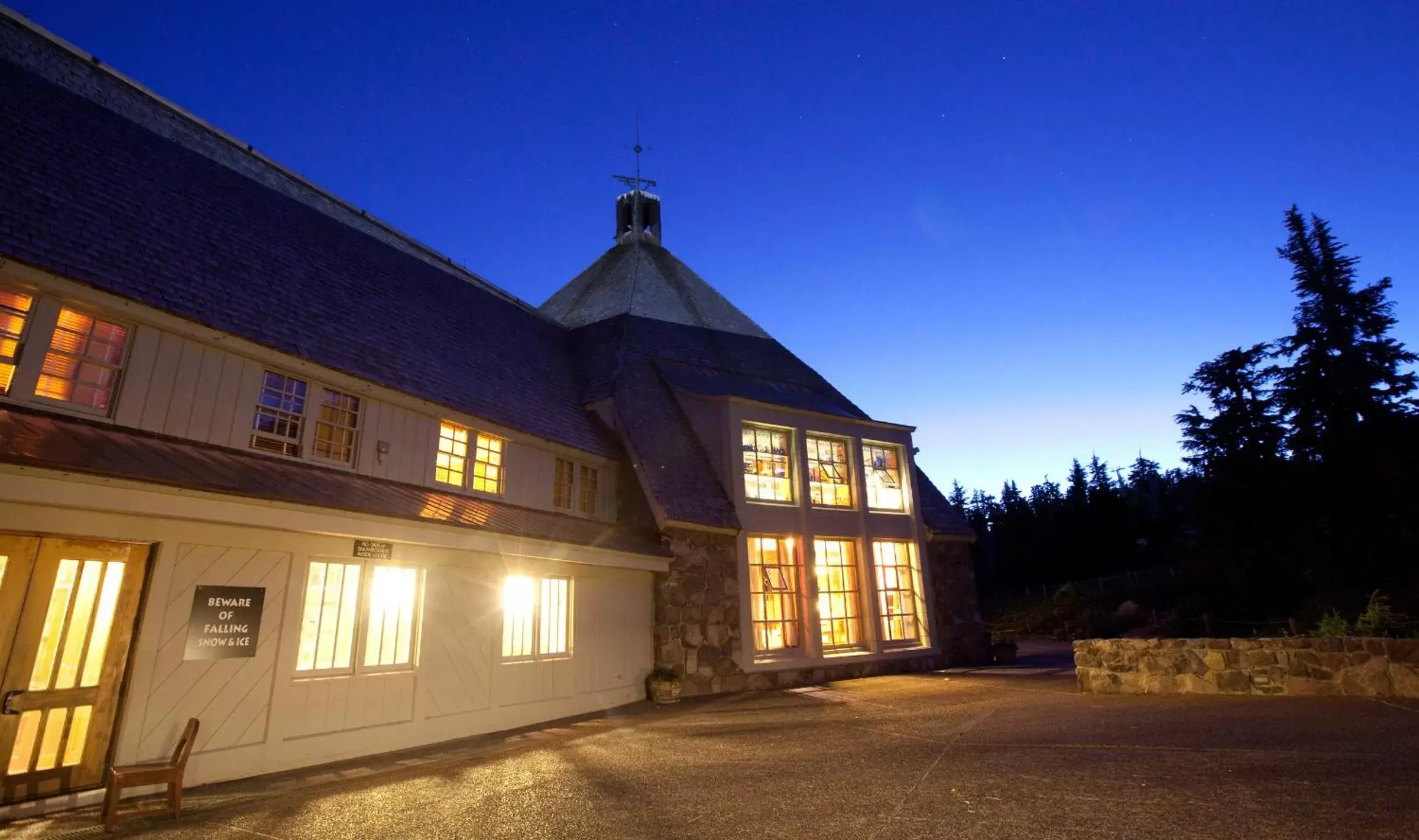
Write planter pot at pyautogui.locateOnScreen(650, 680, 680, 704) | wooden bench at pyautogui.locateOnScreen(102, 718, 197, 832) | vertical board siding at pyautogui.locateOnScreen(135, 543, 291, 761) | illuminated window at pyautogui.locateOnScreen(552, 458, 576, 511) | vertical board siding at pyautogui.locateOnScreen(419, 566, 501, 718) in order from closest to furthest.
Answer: wooden bench at pyautogui.locateOnScreen(102, 718, 197, 832) → vertical board siding at pyautogui.locateOnScreen(135, 543, 291, 761) → vertical board siding at pyautogui.locateOnScreen(419, 566, 501, 718) → planter pot at pyautogui.locateOnScreen(650, 680, 680, 704) → illuminated window at pyautogui.locateOnScreen(552, 458, 576, 511)

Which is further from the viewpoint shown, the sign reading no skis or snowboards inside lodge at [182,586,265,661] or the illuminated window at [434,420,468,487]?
the illuminated window at [434,420,468,487]

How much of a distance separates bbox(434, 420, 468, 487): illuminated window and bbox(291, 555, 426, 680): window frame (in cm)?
238

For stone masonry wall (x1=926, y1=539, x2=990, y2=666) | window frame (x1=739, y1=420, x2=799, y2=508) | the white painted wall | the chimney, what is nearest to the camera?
the white painted wall

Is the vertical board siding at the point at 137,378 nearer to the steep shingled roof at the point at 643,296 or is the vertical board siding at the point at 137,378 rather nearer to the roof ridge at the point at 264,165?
the roof ridge at the point at 264,165

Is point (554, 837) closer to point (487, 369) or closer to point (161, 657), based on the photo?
point (161, 657)

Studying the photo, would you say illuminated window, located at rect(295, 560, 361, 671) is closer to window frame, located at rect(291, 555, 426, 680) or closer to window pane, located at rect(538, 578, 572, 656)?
window frame, located at rect(291, 555, 426, 680)

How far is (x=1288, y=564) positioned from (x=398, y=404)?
34354 mm

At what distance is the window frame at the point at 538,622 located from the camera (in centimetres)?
1038

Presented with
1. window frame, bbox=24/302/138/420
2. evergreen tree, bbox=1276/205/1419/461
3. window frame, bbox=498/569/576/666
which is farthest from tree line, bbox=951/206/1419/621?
window frame, bbox=24/302/138/420

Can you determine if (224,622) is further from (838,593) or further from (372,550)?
(838,593)

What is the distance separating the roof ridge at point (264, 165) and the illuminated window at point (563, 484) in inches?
251

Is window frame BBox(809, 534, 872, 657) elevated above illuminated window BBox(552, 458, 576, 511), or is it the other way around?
illuminated window BBox(552, 458, 576, 511)

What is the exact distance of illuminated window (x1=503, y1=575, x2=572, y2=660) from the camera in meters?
10.6

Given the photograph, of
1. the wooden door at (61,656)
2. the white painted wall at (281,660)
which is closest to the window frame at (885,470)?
the white painted wall at (281,660)
